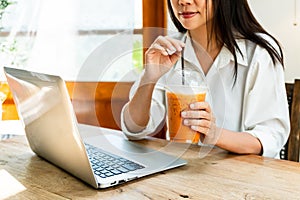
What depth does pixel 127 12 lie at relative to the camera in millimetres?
2557

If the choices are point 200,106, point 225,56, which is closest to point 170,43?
point 200,106

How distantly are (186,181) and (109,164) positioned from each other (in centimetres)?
19

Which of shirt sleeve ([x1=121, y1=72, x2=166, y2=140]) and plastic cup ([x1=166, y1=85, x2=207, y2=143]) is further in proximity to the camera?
shirt sleeve ([x1=121, y1=72, x2=166, y2=140])

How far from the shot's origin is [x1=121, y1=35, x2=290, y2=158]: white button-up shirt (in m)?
1.22

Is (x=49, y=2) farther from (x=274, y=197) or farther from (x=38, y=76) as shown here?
(x=274, y=197)

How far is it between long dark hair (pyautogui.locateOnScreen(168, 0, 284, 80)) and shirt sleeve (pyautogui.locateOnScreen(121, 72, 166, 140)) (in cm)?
26

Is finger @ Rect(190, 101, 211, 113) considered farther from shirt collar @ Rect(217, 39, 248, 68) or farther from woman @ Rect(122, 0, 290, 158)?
shirt collar @ Rect(217, 39, 248, 68)

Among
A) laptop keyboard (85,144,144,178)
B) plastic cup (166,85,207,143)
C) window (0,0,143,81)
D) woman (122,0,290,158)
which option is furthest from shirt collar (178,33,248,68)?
window (0,0,143,81)

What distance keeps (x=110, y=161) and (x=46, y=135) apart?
0.52 ft

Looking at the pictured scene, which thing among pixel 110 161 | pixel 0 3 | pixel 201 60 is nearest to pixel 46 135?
pixel 110 161

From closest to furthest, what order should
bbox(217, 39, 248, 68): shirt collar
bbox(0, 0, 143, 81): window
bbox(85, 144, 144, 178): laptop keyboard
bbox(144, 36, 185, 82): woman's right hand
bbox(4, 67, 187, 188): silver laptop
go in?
1. bbox(4, 67, 187, 188): silver laptop
2. bbox(85, 144, 144, 178): laptop keyboard
3. bbox(144, 36, 185, 82): woman's right hand
4. bbox(217, 39, 248, 68): shirt collar
5. bbox(0, 0, 143, 81): window

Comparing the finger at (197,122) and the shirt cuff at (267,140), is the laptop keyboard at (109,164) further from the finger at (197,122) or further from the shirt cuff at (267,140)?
the shirt cuff at (267,140)

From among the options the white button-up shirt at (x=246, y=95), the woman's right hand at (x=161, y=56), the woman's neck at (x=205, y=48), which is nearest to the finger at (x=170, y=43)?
the woman's right hand at (x=161, y=56)

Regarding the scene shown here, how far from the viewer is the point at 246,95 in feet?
4.36
